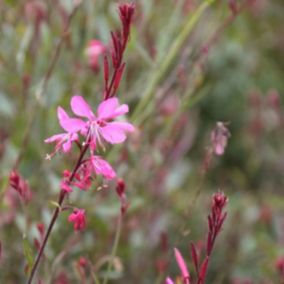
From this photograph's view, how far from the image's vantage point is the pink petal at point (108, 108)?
3.17 ft

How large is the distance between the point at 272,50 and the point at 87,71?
69.7 inches

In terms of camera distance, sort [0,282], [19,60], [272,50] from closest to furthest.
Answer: [0,282]
[19,60]
[272,50]

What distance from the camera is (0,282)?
1567 millimetres

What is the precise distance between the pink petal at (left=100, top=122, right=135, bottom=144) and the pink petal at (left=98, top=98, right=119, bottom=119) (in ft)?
0.07

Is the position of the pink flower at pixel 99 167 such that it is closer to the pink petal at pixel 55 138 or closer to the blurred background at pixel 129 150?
the pink petal at pixel 55 138

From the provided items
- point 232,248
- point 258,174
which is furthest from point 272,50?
point 232,248

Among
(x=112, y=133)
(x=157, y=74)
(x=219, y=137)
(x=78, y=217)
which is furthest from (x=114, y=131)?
(x=157, y=74)

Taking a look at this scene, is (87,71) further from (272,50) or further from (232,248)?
(272,50)

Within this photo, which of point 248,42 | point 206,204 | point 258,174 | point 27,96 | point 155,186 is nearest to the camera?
point 27,96

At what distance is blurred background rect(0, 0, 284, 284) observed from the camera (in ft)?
5.80

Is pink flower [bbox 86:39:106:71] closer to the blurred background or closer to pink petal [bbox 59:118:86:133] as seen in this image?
the blurred background

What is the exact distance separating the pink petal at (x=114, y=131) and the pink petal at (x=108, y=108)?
2 centimetres

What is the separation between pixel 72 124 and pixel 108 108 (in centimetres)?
6

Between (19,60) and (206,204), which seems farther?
(206,204)
